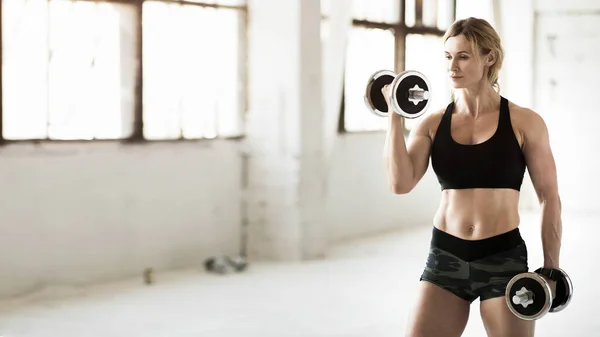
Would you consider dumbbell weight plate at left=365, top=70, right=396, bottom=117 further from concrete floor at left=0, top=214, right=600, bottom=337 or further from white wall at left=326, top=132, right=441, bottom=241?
white wall at left=326, top=132, right=441, bottom=241

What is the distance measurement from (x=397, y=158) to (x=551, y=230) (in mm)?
448

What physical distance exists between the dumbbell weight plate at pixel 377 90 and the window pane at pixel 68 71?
2.57 m

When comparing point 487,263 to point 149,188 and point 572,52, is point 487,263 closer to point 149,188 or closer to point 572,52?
point 149,188

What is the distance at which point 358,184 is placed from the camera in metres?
6.77

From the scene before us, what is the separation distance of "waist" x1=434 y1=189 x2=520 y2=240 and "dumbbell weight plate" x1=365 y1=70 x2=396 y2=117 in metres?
0.38

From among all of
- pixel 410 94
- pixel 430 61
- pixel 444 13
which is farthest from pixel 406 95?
pixel 444 13

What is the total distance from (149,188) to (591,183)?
4907mm

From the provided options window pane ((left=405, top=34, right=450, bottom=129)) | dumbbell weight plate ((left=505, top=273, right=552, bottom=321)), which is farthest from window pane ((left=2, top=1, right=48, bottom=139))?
window pane ((left=405, top=34, right=450, bottom=129))

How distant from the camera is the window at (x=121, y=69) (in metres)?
4.54

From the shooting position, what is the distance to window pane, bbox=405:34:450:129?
750cm

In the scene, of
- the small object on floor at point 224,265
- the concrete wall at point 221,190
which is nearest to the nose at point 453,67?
the concrete wall at point 221,190

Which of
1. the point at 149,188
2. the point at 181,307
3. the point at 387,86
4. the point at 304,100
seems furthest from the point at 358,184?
the point at 387,86

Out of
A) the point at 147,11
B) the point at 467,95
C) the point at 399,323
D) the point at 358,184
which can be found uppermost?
the point at 147,11

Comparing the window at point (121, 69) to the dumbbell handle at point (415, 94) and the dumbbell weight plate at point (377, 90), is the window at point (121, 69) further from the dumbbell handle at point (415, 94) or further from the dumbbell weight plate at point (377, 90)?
the dumbbell handle at point (415, 94)
